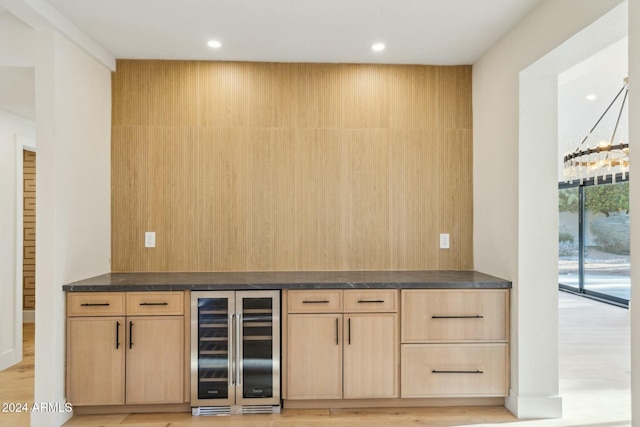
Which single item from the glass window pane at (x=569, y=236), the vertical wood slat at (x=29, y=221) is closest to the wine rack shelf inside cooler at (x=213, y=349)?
the vertical wood slat at (x=29, y=221)

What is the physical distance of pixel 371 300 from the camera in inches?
115

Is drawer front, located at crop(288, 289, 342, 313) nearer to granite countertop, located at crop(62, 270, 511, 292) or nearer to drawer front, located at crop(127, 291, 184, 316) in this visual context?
granite countertop, located at crop(62, 270, 511, 292)

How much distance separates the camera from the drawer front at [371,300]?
292 centimetres

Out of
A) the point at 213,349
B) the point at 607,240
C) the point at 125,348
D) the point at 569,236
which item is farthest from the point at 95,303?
the point at 569,236

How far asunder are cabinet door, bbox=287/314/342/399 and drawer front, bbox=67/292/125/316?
1135 millimetres

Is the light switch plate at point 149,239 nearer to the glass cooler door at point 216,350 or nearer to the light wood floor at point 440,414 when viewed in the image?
the glass cooler door at point 216,350

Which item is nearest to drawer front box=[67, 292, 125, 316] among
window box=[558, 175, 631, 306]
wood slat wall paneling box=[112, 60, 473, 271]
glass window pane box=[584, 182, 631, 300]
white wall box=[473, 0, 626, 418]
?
wood slat wall paneling box=[112, 60, 473, 271]

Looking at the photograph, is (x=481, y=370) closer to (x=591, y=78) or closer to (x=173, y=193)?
(x=173, y=193)

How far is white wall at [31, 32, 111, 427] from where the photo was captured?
8.80ft

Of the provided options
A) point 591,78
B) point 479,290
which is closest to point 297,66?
point 479,290

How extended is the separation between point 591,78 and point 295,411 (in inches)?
197

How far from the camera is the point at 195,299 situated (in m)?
2.86

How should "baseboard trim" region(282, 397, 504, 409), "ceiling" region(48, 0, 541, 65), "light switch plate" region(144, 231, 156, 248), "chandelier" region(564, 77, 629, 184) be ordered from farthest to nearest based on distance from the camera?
"chandelier" region(564, 77, 629, 184), "light switch plate" region(144, 231, 156, 248), "baseboard trim" region(282, 397, 504, 409), "ceiling" region(48, 0, 541, 65)

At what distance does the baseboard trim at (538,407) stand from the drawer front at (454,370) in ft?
0.43
